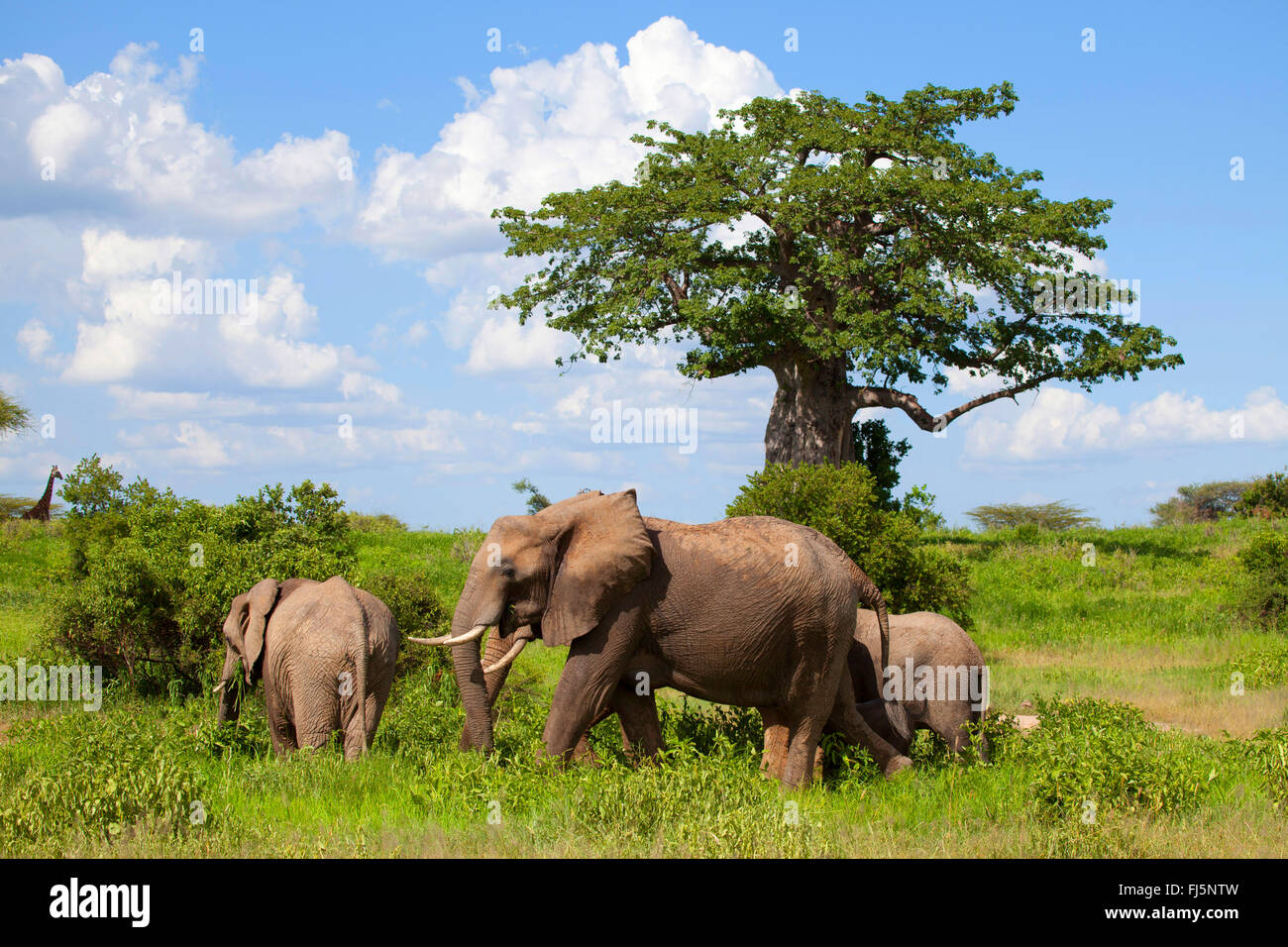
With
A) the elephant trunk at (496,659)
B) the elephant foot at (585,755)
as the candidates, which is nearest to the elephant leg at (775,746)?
the elephant foot at (585,755)

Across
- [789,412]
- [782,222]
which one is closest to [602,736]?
[782,222]

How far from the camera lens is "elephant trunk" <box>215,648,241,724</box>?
1144 cm

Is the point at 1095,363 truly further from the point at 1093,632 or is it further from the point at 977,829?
the point at 977,829

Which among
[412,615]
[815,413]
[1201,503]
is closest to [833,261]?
[815,413]

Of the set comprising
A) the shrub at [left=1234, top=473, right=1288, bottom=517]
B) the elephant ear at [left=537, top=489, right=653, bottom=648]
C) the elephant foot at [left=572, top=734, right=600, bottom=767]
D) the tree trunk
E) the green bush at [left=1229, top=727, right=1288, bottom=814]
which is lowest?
the green bush at [left=1229, top=727, right=1288, bottom=814]

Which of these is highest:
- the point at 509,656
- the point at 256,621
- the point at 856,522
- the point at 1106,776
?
the point at 856,522

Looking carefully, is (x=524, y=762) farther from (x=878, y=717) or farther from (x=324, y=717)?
(x=878, y=717)

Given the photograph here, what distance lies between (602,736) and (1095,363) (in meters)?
23.2

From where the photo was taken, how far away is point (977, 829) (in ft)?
26.2

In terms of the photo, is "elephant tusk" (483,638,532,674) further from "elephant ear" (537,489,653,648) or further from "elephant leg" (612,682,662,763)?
"elephant leg" (612,682,662,763)

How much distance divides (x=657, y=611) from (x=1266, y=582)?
18024 millimetres

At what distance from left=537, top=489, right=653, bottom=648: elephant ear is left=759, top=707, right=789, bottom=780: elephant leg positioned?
1568 millimetres

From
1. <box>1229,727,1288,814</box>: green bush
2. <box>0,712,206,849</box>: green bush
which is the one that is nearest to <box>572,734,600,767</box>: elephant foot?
<box>0,712,206,849</box>: green bush

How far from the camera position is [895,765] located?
9.43 m
